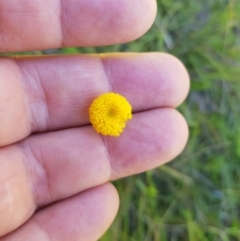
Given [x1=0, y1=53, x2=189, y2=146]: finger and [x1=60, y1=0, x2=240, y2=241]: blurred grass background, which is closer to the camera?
[x1=0, y1=53, x2=189, y2=146]: finger

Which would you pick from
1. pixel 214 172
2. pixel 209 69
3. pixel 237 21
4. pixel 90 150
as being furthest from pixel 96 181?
pixel 237 21

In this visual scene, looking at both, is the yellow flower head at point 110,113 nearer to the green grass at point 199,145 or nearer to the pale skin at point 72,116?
the pale skin at point 72,116

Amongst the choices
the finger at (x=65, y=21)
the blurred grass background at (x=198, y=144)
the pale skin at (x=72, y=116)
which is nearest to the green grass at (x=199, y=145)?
the blurred grass background at (x=198, y=144)

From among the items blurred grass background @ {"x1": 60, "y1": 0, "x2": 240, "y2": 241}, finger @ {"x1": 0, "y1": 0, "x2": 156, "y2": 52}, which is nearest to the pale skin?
finger @ {"x1": 0, "y1": 0, "x2": 156, "y2": 52}

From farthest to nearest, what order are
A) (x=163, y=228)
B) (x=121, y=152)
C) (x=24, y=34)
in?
(x=163, y=228), (x=121, y=152), (x=24, y=34)

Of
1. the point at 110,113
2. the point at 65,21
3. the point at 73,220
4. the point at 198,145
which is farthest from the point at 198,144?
the point at 65,21

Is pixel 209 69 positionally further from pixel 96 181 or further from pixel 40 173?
pixel 40 173

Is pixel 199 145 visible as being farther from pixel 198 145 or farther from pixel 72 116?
pixel 72 116

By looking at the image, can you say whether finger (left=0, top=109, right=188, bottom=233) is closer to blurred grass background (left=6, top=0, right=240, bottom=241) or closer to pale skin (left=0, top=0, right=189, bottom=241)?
pale skin (left=0, top=0, right=189, bottom=241)
